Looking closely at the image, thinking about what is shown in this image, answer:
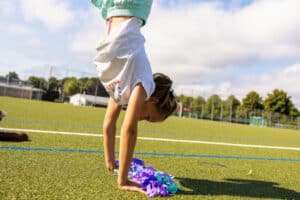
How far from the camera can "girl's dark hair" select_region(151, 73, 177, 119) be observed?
2703mm

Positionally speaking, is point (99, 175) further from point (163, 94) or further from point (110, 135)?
point (163, 94)

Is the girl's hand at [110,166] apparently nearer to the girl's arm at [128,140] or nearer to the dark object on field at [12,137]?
the girl's arm at [128,140]

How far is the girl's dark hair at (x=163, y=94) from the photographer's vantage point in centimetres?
270

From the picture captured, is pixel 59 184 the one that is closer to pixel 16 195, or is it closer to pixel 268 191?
pixel 16 195

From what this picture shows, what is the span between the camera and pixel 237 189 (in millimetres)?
2648

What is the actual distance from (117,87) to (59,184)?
74cm

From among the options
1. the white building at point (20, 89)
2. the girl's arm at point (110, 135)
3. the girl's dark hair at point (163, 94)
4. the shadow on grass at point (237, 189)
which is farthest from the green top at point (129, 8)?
the white building at point (20, 89)

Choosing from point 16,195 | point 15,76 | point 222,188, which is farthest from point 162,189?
point 15,76

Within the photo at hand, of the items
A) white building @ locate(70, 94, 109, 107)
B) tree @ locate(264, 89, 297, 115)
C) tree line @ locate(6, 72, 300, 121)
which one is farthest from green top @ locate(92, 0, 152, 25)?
tree @ locate(264, 89, 297, 115)

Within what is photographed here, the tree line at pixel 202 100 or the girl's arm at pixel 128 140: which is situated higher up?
the tree line at pixel 202 100

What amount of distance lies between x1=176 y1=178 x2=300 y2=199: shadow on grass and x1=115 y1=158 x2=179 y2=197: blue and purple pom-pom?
0.28 feet

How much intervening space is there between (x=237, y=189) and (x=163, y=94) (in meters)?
0.91

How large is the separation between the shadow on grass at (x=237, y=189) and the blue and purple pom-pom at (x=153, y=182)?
0.09 meters

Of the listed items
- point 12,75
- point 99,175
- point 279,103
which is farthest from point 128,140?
point 279,103
